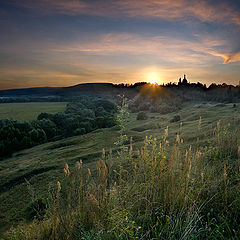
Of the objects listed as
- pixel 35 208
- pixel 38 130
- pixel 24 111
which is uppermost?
pixel 35 208

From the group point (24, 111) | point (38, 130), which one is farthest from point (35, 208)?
point (24, 111)

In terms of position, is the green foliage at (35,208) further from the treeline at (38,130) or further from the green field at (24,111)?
the green field at (24,111)

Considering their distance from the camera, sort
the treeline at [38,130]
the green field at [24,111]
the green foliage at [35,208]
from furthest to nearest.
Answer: the green field at [24,111]
the treeline at [38,130]
the green foliage at [35,208]

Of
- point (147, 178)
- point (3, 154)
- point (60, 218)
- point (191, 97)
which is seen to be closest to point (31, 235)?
point (60, 218)

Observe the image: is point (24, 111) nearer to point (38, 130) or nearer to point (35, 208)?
→ point (38, 130)

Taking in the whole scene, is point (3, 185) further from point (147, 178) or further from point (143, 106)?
point (143, 106)

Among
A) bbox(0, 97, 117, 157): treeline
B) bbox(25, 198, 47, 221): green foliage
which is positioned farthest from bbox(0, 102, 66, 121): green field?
bbox(25, 198, 47, 221): green foliage

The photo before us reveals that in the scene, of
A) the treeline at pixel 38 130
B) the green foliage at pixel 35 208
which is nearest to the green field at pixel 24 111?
the treeline at pixel 38 130

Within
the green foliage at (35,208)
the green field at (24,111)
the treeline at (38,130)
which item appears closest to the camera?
the green foliage at (35,208)

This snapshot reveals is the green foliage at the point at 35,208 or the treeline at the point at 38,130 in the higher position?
the green foliage at the point at 35,208

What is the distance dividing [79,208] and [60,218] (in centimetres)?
36

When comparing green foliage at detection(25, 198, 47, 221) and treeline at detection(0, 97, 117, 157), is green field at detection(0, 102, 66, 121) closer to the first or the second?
treeline at detection(0, 97, 117, 157)

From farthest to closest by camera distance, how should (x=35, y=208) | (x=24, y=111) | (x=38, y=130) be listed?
(x=24, y=111)
(x=38, y=130)
(x=35, y=208)

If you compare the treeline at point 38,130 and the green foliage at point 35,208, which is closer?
the green foliage at point 35,208
